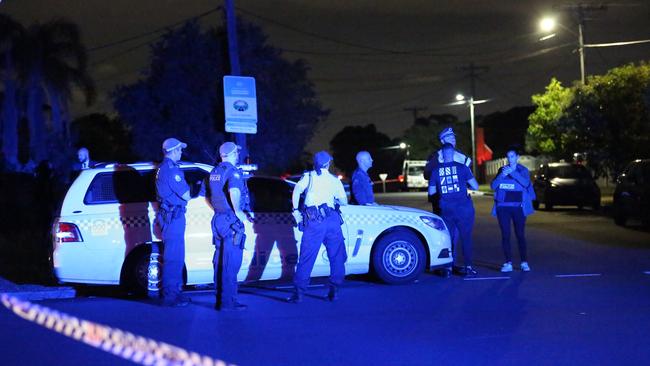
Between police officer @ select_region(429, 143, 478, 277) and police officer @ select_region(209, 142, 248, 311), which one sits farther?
police officer @ select_region(429, 143, 478, 277)

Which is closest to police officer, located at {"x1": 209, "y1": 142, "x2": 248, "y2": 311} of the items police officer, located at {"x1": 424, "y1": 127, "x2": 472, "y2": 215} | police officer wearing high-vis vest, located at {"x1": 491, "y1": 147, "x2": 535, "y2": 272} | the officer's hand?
the officer's hand

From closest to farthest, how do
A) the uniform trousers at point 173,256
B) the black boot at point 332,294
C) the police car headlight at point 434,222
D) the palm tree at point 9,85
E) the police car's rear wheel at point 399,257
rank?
the uniform trousers at point 173,256, the black boot at point 332,294, the police car's rear wheel at point 399,257, the police car headlight at point 434,222, the palm tree at point 9,85

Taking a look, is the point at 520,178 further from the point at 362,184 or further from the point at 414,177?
the point at 414,177

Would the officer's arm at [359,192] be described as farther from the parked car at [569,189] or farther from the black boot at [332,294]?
the parked car at [569,189]

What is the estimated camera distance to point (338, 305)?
867 centimetres

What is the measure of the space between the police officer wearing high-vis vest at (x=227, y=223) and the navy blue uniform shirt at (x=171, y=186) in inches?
13.9

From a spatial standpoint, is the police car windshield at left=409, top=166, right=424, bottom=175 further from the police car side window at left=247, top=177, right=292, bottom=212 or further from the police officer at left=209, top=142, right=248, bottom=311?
the police officer at left=209, top=142, right=248, bottom=311

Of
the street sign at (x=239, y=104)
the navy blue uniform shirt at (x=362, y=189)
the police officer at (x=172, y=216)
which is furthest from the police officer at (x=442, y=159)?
the street sign at (x=239, y=104)

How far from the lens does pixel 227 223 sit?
27.1ft

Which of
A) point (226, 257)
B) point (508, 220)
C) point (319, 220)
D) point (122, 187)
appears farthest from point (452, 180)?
point (122, 187)

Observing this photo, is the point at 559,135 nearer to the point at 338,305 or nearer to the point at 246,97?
the point at 246,97

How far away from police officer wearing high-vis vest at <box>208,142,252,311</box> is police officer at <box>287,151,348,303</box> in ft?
2.34

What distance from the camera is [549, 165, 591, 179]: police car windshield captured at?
23997 millimetres

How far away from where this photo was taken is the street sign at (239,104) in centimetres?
1465
